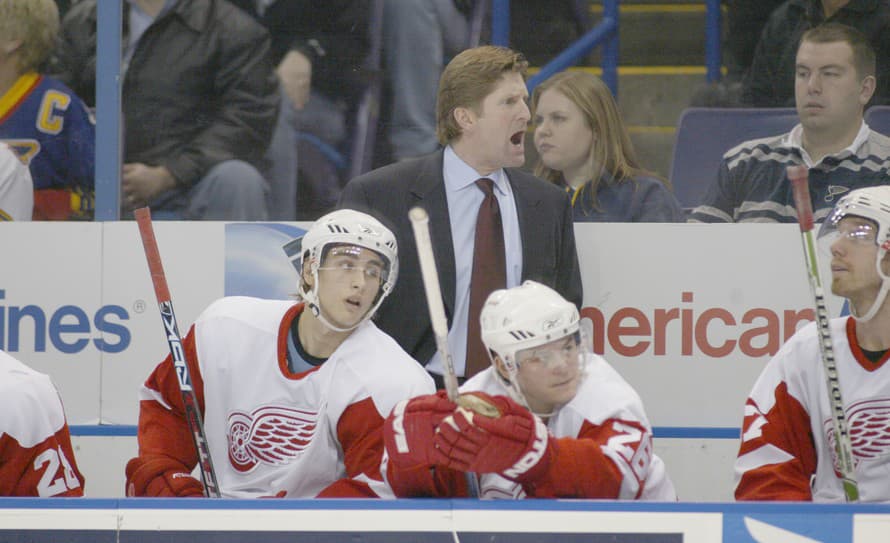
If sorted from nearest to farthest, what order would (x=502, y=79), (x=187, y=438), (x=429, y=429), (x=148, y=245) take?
(x=429, y=429), (x=148, y=245), (x=187, y=438), (x=502, y=79)

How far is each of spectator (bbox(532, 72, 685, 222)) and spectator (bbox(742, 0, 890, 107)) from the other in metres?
0.36

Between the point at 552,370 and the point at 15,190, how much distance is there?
1943mm

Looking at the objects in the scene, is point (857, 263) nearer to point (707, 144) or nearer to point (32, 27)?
point (707, 144)

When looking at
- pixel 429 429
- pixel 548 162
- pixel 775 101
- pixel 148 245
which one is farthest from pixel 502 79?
pixel 429 429

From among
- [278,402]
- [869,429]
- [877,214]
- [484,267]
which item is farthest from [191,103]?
[869,429]

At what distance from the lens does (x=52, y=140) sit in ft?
12.7

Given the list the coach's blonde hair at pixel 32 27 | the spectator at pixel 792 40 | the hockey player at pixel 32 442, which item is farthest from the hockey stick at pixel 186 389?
the spectator at pixel 792 40

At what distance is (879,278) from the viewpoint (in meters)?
2.82

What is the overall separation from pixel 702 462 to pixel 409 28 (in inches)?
55.7

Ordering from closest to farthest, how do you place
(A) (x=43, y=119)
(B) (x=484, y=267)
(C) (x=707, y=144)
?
(B) (x=484, y=267)
(C) (x=707, y=144)
(A) (x=43, y=119)

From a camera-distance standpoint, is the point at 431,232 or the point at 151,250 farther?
the point at 431,232

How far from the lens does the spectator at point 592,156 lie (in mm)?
3643

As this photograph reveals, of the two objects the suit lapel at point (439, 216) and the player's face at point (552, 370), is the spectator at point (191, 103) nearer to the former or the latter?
the suit lapel at point (439, 216)

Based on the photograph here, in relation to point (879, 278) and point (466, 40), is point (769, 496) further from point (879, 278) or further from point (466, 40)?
point (466, 40)
